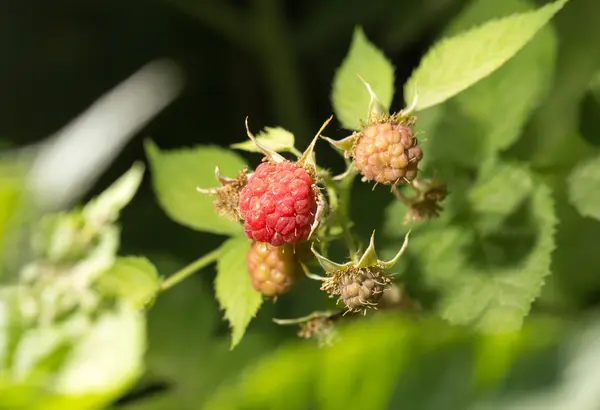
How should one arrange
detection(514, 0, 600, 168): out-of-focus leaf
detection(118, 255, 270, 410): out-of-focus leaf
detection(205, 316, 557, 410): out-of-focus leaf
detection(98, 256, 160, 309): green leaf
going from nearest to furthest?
detection(205, 316, 557, 410): out-of-focus leaf < detection(98, 256, 160, 309): green leaf < detection(514, 0, 600, 168): out-of-focus leaf < detection(118, 255, 270, 410): out-of-focus leaf

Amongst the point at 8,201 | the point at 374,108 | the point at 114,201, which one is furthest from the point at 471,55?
the point at 8,201

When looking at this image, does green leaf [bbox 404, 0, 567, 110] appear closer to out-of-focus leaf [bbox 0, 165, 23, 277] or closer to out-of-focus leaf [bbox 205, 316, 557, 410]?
out-of-focus leaf [bbox 205, 316, 557, 410]

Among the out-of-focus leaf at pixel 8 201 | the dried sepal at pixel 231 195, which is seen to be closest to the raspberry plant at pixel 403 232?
the dried sepal at pixel 231 195

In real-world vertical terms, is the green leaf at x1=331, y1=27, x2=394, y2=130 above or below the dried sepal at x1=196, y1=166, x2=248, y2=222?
above

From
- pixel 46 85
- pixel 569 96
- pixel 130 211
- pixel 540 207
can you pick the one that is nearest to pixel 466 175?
pixel 540 207

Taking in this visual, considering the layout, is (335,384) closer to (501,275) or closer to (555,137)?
(501,275)

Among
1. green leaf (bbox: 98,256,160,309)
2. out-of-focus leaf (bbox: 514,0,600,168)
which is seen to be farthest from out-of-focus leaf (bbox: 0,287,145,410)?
out-of-focus leaf (bbox: 514,0,600,168)
